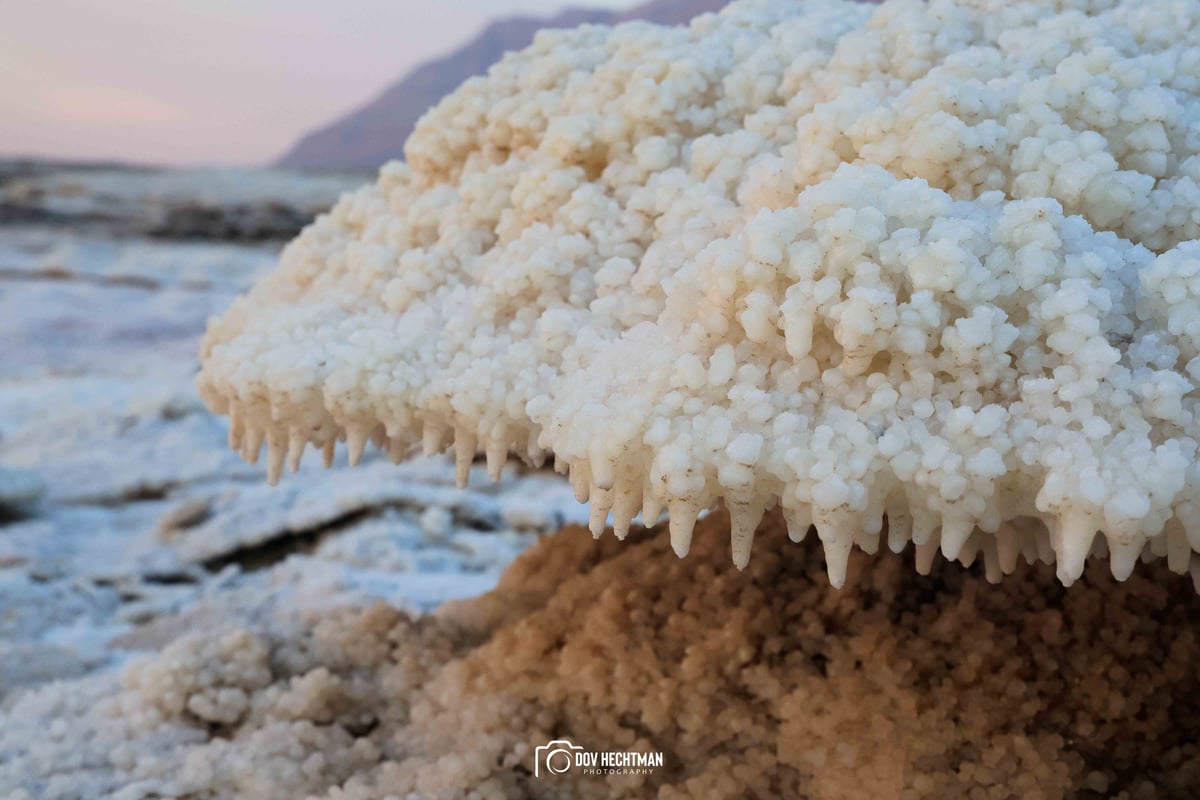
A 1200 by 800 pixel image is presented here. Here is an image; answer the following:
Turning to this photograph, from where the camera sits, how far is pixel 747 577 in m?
1.19

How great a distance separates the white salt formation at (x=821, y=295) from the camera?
657mm

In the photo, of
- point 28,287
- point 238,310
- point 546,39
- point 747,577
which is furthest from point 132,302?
point 747,577

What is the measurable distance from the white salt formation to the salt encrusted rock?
0.85 feet

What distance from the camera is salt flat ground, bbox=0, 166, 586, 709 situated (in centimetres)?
177

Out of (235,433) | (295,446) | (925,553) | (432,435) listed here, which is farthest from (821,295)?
(235,433)

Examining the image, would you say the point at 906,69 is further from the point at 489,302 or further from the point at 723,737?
the point at 723,737

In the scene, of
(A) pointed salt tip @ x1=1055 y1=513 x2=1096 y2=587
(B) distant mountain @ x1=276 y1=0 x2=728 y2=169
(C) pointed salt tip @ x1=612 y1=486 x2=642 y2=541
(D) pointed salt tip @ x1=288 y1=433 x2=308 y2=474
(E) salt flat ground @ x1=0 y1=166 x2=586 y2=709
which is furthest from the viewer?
(B) distant mountain @ x1=276 y1=0 x2=728 y2=169

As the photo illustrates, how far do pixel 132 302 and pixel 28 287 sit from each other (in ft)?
1.03

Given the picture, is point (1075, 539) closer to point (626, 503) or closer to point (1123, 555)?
point (1123, 555)

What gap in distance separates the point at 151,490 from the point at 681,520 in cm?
191

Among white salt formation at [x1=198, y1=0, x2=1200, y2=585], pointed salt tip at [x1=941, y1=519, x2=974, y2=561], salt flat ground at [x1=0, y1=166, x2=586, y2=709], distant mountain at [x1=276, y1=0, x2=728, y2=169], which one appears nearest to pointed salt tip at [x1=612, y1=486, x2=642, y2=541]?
white salt formation at [x1=198, y1=0, x2=1200, y2=585]

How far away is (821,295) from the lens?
0.68m

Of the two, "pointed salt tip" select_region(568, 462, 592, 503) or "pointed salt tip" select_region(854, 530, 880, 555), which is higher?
"pointed salt tip" select_region(568, 462, 592, 503)

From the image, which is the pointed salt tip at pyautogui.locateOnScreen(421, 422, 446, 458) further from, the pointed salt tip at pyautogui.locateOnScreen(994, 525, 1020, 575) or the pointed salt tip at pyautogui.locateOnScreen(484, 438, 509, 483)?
the pointed salt tip at pyautogui.locateOnScreen(994, 525, 1020, 575)
